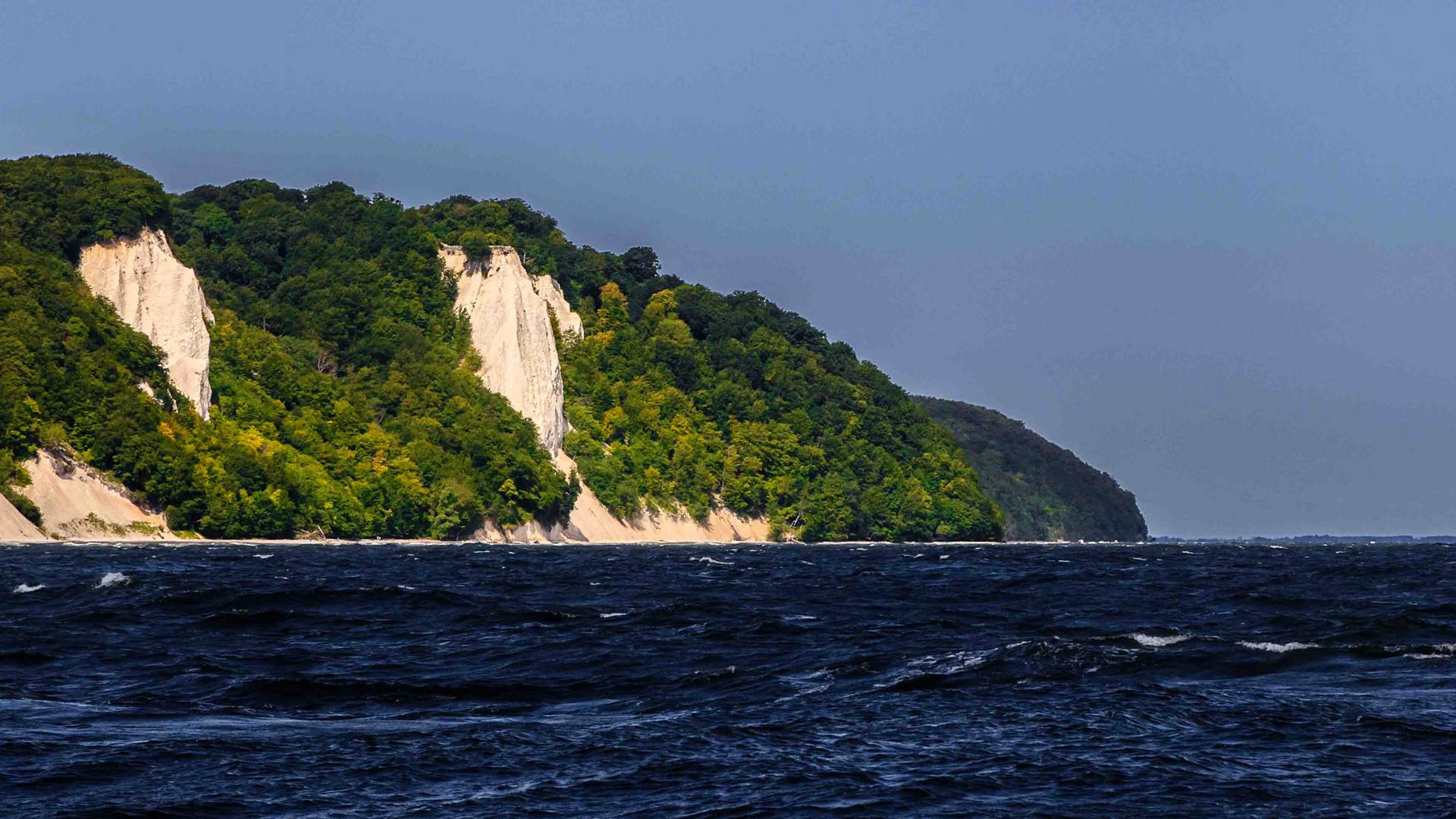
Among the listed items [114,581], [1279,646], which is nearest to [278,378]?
[114,581]

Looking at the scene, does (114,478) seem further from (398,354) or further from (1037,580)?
(1037,580)

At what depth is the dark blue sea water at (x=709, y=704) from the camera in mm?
17031

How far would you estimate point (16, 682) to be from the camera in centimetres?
2519

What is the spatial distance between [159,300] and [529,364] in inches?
1811

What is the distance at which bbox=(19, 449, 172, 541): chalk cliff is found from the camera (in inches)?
4198

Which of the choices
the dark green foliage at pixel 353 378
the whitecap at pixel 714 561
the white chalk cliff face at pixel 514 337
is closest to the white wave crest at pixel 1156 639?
the whitecap at pixel 714 561

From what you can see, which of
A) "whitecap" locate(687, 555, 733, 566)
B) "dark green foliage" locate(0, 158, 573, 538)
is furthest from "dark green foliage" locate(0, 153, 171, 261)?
"whitecap" locate(687, 555, 733, 566)

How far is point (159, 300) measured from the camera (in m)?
138

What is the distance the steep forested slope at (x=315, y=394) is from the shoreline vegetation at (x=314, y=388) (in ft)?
0.85

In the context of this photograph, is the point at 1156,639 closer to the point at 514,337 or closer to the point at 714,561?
the point at 714,561

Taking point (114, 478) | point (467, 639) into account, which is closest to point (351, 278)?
point (114, 478)

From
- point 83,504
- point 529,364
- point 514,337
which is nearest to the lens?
point 83,504

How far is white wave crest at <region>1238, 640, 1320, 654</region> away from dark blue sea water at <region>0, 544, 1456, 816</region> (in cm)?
17

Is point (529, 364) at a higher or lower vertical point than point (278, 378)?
higher
